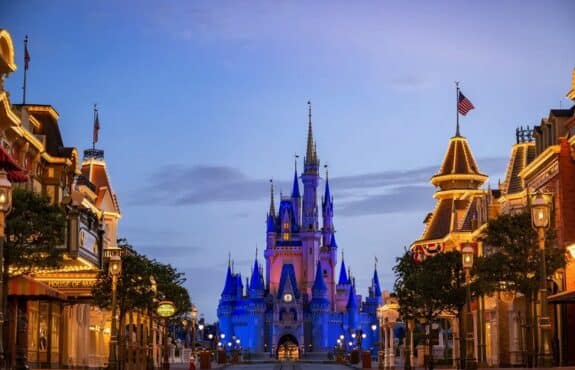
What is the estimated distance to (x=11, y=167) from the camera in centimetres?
3462

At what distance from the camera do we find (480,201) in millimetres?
71188

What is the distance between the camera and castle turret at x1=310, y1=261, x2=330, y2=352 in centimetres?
18838

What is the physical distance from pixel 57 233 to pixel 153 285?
22337mm

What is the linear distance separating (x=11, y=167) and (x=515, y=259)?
64.2ft

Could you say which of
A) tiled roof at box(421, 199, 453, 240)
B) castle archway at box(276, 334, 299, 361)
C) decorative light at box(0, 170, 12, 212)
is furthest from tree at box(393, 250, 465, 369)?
castle archway at box(276, 334, 299, 361)

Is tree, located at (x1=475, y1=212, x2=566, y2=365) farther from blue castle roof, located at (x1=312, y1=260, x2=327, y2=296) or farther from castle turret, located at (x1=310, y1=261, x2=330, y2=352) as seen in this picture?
blue castle roof, located at (x1=312, y1=260, x2=327, y2=296)

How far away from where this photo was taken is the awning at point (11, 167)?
3302 cm

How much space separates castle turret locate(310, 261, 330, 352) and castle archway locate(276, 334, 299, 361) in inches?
151

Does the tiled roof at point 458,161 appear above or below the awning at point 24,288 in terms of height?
above

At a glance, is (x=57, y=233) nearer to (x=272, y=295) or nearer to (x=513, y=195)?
(x=513, y=195)

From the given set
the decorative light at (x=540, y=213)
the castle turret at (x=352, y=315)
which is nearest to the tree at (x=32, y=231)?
the decorative light at (x=540, y=213)

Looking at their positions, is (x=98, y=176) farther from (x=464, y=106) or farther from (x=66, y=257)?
(x=66, y=257)

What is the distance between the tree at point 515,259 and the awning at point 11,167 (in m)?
18.4

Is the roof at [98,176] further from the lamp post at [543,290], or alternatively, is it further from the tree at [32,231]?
the lamp post at [543,290]
